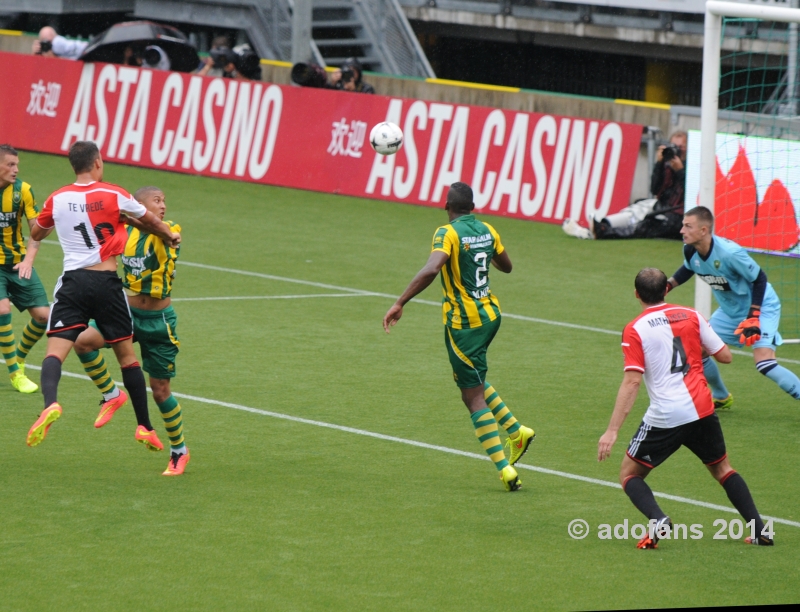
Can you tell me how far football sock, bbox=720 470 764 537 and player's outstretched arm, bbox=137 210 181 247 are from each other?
12.1 ft

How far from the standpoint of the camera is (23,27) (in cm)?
3581

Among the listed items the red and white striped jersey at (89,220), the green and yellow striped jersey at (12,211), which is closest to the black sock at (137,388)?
the red and white striped jersey at (89,220)

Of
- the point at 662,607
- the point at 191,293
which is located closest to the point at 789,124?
the point at 191,293

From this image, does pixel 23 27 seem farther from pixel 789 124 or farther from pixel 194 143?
pixel 789 124

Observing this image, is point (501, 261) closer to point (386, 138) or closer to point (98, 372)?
point (98, 372)

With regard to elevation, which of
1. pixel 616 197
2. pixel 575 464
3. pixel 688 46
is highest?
pixel 688 46

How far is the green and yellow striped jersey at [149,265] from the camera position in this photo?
330 inches

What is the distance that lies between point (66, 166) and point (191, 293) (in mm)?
10521

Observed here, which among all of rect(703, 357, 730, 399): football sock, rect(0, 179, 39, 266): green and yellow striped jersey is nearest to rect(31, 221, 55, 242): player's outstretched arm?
rect(0, 179, 39, 266): green and yellow striped jersey

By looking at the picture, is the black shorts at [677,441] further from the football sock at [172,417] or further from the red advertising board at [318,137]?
the red advertising board at [318,137]

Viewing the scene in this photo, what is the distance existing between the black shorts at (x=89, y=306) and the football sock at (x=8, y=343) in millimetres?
2844

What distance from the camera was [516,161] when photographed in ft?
69.0

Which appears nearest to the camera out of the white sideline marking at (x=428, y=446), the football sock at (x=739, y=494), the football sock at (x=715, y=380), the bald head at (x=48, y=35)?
the football sock at (x=739, y=494)

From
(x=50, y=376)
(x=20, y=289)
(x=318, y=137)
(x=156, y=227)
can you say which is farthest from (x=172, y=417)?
(x=318, y=137)
